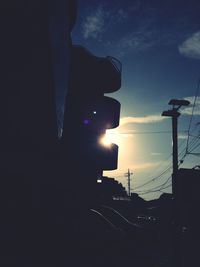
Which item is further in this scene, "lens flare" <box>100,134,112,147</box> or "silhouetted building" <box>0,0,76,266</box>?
"lens flare" <box>100,134,112,147</box>

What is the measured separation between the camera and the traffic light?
1953 centimetres

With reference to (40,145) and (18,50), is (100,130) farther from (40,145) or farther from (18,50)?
(18,50)

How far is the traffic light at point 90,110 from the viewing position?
19531mm

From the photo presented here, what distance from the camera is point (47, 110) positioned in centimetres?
294

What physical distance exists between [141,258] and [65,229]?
3561 mm

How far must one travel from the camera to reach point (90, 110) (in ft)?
72.0

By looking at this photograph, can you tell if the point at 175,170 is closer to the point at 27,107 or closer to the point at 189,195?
the point at 27,107

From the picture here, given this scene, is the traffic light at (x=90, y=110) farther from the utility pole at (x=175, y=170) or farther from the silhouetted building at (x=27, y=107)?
the silhouetted building at (x=27, y=107)

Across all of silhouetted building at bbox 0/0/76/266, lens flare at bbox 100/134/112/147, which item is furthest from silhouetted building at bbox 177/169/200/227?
silhouetted building at bbox 0/0/76/266

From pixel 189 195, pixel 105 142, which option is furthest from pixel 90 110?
pixel 189 195

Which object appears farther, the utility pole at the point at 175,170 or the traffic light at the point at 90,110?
the traffic light at the point at 90,110

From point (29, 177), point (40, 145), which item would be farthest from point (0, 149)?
point (29, 177)

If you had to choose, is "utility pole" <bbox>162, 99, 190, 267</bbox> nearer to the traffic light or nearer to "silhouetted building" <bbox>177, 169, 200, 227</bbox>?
the traffic light

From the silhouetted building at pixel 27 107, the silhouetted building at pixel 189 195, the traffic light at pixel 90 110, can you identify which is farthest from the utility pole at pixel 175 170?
the silhouetted building at pixel 189 195
